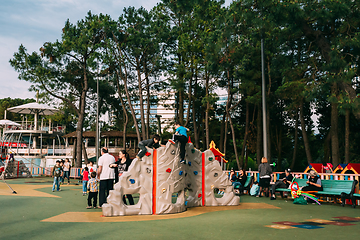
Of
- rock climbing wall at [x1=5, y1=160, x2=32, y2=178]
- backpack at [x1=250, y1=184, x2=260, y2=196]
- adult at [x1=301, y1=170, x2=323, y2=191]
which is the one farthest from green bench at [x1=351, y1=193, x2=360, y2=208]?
rock climbing wall at [x1=5, y1=160, x2=32, y2=178]

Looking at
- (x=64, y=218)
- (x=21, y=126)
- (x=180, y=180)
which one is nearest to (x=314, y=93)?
(x=180, y=180)

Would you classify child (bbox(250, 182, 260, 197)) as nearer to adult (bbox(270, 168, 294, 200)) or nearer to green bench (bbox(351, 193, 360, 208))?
adult (bbox(270, 168, 294, 200))

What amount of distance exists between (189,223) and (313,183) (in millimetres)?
6901

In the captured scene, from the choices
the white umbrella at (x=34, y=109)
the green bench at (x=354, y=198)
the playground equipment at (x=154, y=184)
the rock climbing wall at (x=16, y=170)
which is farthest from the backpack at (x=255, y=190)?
the white umbrella at (x=34, y=109)

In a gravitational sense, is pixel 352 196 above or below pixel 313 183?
below

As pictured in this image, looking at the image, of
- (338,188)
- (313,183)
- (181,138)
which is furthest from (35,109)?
(338,188)

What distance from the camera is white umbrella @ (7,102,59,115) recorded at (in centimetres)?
4648

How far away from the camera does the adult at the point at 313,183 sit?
13.0 metres

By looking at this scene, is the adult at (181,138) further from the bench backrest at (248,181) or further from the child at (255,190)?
the bench backrest at (248,181)

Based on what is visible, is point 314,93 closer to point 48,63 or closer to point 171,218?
point 171,218

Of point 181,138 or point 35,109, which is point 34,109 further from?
point 181,138

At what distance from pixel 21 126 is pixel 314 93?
47.0 m

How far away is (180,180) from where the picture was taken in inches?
415

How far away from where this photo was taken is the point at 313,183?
13031 millimetres
